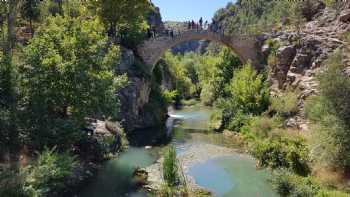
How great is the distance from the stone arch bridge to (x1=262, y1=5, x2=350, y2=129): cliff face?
4373 millimetres

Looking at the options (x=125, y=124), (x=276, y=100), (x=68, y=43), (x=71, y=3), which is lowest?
(x=125, y=124)

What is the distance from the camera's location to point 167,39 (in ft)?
147

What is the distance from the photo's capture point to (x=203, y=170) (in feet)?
83.5

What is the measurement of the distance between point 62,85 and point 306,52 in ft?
79.3

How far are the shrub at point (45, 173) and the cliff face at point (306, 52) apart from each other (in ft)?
60.1

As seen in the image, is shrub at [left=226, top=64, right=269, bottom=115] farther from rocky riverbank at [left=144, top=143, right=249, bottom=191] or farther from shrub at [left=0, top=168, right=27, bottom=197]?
shrub at [left=0, top=168, right=27, bottom=197]

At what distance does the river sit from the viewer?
20.9m

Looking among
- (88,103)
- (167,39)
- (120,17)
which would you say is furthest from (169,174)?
(167,39)

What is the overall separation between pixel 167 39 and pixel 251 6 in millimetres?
91217

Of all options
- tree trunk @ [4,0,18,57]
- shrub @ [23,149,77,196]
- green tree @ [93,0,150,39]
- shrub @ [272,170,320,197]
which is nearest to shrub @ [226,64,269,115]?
green tree @ [93,0,150,39]

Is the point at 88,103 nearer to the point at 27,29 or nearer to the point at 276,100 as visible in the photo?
the point at 276,100

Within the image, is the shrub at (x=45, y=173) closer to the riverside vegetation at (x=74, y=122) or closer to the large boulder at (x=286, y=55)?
the riverside vegetation at (x=74, y=122)

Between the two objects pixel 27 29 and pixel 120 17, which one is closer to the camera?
pixel 120 17

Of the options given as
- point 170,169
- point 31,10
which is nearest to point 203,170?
point 170,169
